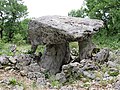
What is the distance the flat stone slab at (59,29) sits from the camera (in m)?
16.2

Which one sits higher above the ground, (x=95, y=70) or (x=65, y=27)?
(x=65, y=27)

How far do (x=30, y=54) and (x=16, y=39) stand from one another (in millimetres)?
18783

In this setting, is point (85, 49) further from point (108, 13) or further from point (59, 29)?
point (108, 13)

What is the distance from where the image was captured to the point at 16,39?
37312 millimetres

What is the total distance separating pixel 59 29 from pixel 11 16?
90.5 ft

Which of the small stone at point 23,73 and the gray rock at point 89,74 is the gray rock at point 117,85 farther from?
the small stone at point 23,73

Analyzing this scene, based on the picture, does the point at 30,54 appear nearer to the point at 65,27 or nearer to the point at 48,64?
the point at 48,64

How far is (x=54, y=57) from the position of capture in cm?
1827

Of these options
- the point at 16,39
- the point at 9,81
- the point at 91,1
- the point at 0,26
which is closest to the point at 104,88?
the point at 9,81

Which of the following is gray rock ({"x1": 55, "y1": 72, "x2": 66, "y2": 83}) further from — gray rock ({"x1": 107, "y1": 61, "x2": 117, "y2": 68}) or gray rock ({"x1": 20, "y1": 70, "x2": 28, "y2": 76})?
gray rock ({"x1": 107, "y1": 61, "x2": 117, "y2": 68})

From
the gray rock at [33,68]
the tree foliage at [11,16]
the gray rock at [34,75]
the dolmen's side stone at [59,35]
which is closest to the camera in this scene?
the gray rock at [34,75]

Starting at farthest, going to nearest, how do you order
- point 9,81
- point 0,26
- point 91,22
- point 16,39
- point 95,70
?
point 0,26 < point 16,39 < point 91,22 < point 95,70 < point 9,81

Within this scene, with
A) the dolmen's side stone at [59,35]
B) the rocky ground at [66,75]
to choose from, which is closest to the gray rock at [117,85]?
the rocky ground at [66,75]

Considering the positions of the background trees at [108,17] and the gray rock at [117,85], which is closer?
the gray rock at [117,85]
